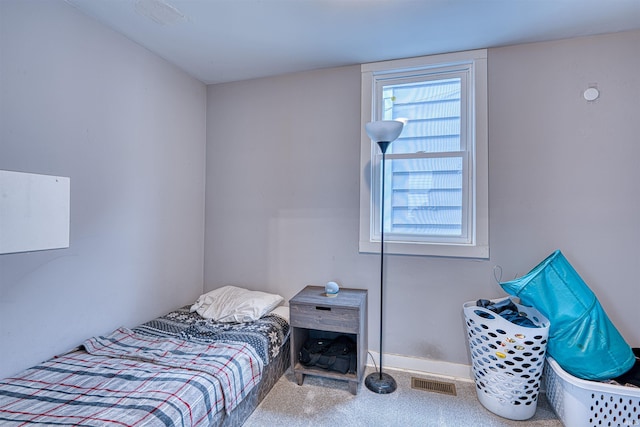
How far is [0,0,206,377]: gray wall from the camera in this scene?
1.45m

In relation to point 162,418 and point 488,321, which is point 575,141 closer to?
point 488,321

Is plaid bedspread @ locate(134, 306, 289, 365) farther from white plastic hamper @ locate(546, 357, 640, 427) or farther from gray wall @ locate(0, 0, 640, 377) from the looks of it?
white plastic hamper @ locate(546, 357, 640, 427)

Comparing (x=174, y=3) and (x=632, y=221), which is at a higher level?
(x=174, y=3)

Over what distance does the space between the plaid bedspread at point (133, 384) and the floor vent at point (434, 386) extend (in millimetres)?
1103

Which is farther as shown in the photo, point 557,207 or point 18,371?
point 557,207

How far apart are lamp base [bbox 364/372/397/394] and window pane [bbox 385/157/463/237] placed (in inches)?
41.8

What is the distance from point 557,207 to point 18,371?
10.7 feet

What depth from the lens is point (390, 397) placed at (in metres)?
1.89

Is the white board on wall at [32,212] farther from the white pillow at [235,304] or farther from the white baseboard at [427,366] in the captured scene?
the white baseboard at [427,366]

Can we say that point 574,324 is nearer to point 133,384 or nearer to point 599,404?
point 599,404

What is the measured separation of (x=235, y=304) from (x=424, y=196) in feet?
5.52

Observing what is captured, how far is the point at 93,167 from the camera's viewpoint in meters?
1.79

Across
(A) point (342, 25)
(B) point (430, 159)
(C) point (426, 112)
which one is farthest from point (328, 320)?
(A) point (342, 25)

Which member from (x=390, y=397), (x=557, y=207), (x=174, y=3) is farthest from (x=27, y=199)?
(x=557, y=207)
